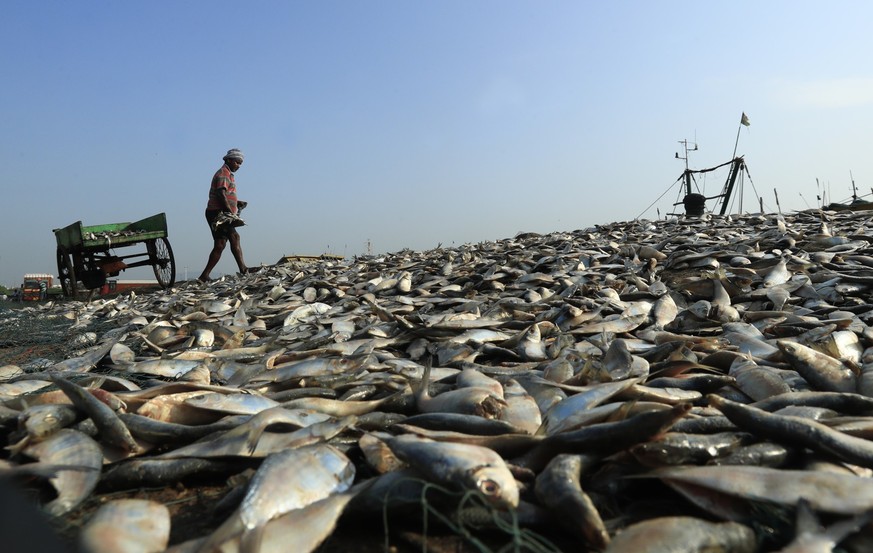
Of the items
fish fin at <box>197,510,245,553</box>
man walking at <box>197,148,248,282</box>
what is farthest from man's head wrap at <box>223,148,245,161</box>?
fish fin at <box>197,510,245,553</box>

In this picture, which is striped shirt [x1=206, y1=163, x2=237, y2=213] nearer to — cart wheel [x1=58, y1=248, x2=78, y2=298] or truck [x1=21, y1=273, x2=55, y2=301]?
cart wheel [x1=58, y1=248, x2=78, y2=298]

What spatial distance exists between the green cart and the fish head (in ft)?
42.0

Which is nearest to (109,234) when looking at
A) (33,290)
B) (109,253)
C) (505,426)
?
(109,253)

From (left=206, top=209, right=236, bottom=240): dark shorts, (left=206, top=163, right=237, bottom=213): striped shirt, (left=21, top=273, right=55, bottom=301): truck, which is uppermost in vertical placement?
(left=206, top=163, right=237, bottom=213): striped shirt

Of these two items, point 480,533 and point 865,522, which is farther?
point 480,533

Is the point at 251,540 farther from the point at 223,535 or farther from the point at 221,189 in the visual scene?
the point at 221,189

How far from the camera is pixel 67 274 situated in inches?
538

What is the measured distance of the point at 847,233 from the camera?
26.2 ft

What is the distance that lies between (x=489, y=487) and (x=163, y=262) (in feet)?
43.0

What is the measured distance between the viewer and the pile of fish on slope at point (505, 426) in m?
1.51

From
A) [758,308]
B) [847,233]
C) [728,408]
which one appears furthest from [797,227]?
[728,408]

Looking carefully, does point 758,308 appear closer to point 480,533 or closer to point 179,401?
point 480,533

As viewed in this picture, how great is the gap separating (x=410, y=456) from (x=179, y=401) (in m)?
1.32

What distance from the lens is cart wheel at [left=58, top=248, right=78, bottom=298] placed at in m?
12.8
